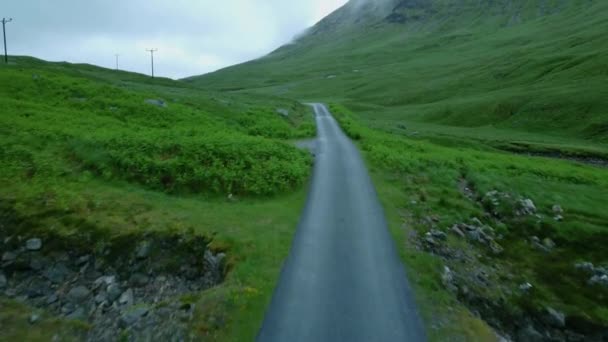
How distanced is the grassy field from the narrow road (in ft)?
2.57

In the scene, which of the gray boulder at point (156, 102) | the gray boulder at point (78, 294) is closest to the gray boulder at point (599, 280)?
the gray boulder at point (78, 294)

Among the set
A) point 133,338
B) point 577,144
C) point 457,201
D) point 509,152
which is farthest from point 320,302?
point 577,144

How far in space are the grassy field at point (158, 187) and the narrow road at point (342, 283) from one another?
783mm

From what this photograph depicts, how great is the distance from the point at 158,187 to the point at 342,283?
41.1 feet

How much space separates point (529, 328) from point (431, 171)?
16164 millimetres

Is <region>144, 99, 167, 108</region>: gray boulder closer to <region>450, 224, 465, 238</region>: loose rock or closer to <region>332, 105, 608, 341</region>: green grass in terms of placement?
<region>332, 105, 608, 341</region>: green grass

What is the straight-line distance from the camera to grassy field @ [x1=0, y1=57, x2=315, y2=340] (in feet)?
34.2

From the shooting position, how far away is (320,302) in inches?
407

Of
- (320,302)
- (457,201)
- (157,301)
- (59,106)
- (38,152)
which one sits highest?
(59,106)

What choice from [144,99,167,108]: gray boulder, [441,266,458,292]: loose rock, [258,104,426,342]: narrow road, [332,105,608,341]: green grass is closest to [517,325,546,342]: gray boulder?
[332,105,608,341]: green grass

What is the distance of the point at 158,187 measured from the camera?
18.7m

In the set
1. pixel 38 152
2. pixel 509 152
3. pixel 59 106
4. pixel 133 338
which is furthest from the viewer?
pixel 509 152

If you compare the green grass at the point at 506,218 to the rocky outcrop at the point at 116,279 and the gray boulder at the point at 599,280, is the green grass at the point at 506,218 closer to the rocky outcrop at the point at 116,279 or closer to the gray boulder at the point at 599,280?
the gray boulder at the point at 599,280

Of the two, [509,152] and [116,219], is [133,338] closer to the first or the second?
[116,219]
